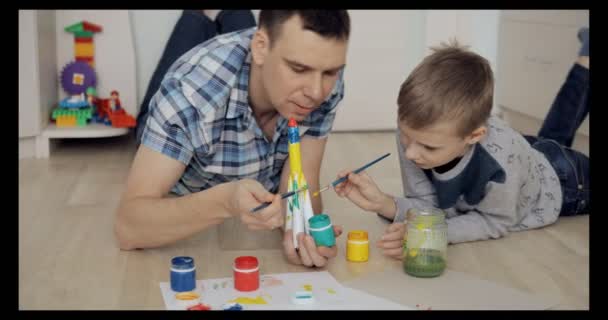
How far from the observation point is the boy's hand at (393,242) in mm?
1545

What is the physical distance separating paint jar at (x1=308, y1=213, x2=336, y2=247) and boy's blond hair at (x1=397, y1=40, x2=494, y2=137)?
0.27m

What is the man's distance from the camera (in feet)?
4.47

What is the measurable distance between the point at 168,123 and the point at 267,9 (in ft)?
0.95

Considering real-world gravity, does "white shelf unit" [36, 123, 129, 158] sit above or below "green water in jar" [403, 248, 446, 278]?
above

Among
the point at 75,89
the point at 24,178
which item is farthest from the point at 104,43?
the point at 24,178

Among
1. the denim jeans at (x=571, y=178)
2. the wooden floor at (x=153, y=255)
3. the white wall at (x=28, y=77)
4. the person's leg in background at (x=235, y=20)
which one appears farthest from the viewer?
the person's leg in background at (x=235, y=20)

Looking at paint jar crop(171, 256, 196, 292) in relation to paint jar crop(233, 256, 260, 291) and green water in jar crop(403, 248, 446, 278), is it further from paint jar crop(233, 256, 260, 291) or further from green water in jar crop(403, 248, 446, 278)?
green water in jar crop(403, 248, 446, 278)

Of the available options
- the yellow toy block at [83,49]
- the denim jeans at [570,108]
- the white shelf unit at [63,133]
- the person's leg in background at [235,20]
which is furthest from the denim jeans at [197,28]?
the denim jeans at [570,108]

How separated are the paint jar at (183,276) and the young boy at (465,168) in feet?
1.22

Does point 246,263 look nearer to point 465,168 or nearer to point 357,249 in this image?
point 357,249

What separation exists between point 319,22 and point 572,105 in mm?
1053

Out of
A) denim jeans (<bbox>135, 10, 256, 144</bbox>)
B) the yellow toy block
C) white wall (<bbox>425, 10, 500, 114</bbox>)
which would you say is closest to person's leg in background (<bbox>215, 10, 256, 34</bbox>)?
denim jeans (<bbox>135, 10, 256, 144</bbox>)

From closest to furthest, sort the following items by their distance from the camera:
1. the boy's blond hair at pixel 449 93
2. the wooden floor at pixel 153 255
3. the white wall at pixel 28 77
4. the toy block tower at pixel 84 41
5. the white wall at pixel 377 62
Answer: the wooden floor at pixel 153 255 → the boy's blond hair at pixel 449 93 → the white wall at pixel 28 77 → the toy block tower at pixel 84 41 → the white wall at pixel 377 62

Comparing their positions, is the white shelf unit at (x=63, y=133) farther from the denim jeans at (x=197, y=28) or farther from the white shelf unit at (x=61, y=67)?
the denim jeans at (x=197, y=28)
